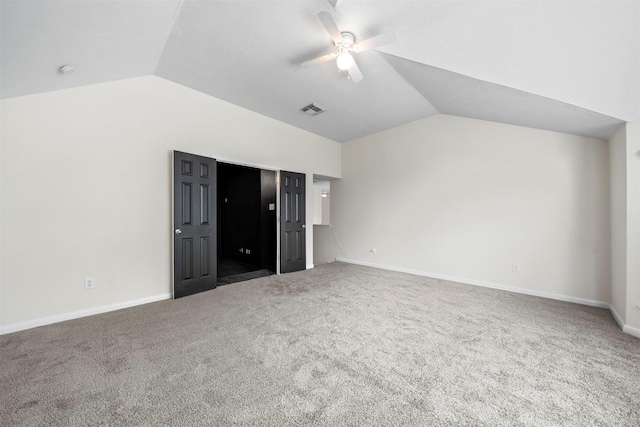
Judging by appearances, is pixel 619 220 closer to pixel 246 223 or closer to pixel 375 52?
pixel 375 52

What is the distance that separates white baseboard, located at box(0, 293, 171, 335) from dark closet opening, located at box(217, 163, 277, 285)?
1139mm

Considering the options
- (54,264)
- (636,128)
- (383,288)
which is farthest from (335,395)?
(636,128)

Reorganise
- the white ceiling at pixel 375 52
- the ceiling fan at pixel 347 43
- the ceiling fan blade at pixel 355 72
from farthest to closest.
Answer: the ceiling fan blade at pixel 355 72 → the ceiling fan at pixel 347 43 → the white ceiling at pixel 375 52

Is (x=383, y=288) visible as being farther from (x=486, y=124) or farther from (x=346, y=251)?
(x=486, y=124)

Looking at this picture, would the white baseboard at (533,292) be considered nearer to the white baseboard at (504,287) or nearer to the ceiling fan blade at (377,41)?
the white baseboard at (504,287)

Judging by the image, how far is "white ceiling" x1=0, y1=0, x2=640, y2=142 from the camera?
1.91 m

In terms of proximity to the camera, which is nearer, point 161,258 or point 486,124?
point 161,258

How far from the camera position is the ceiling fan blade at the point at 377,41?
7.39 ft

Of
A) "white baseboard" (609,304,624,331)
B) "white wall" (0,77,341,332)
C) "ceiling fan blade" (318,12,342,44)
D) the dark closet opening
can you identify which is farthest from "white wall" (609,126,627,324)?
"white wall" (0,77,341,332)

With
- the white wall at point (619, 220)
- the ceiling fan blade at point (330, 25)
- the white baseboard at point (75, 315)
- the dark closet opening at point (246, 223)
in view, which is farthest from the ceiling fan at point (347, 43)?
the white baseboard at point (75, 315)

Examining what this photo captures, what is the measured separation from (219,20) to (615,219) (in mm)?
4946

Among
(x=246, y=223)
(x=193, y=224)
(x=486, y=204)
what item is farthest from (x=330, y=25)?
(x=246, y=223)

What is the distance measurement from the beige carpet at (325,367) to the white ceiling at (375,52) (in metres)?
2.37

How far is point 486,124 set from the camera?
4.12m
